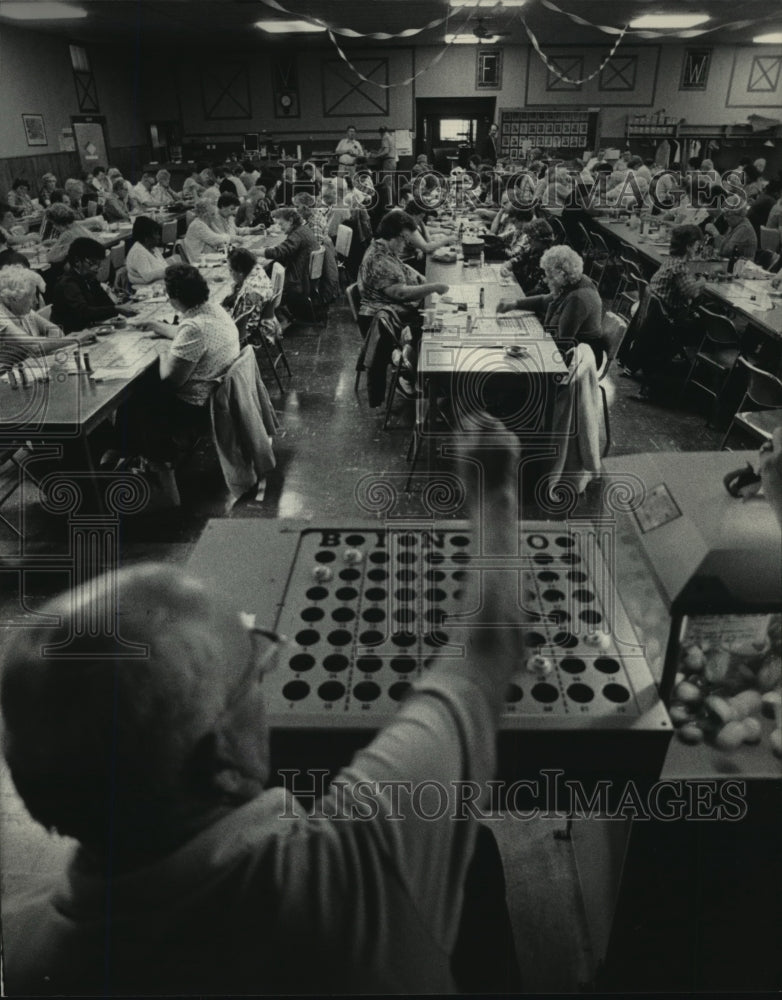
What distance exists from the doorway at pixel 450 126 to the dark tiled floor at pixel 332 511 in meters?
12.8

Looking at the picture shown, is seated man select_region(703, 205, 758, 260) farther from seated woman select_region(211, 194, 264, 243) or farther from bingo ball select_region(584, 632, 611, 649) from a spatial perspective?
bingo ball select_region(584, 632, 611, 649)

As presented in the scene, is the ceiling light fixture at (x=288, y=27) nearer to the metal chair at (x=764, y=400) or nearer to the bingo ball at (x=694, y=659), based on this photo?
the metal chair at (x=764, y=400)

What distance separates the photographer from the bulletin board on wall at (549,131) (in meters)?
16.0

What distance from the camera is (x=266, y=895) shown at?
838 mm

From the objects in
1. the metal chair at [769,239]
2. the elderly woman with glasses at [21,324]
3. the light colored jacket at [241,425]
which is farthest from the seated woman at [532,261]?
the elderly woman with glasses at [21,324]

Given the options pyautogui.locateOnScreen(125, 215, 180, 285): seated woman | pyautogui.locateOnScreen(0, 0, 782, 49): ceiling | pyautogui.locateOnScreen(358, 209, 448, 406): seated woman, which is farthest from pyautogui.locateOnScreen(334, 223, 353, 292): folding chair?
pyautogui.locateOnScreen(0, 0, 782, 49): ceiling

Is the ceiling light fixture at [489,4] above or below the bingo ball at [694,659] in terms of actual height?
above

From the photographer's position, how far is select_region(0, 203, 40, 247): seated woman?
7.51m

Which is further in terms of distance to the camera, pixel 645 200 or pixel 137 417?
pixel 645 200

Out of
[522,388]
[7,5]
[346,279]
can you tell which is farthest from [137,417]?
[7,5]

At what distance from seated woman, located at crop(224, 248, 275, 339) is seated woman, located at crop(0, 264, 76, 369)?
4.13ft

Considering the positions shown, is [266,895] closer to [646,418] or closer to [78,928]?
[78,928]

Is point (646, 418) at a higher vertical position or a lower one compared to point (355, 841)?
lower

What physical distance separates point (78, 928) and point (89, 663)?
13.1 inches
